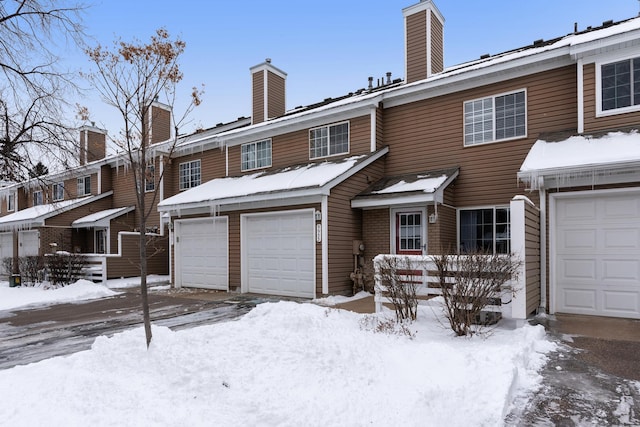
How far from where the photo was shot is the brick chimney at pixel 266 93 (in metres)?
17.0

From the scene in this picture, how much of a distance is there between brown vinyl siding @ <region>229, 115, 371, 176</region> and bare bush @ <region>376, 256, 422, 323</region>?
5742mm

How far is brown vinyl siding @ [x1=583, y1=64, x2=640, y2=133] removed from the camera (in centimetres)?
861

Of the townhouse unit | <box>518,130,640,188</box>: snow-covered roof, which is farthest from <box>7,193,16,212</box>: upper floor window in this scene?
<box>518,130,640,188</box>: snow-covered roof

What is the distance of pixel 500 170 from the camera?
10.4 m

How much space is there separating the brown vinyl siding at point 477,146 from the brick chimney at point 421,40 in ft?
5.15

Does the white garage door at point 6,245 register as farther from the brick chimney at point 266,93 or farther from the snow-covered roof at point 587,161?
the snow-covered roof at point 587,161

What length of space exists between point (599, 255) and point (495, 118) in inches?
167

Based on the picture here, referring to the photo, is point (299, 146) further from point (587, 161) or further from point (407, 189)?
point (587, 161)

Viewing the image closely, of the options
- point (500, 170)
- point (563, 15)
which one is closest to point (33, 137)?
point (500, 170)

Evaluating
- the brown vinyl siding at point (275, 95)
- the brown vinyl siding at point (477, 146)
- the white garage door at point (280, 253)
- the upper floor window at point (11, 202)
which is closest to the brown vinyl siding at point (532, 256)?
the brown vinyl siding at point (477, 146)

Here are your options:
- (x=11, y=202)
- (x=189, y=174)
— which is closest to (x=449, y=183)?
(x=189, y=174)

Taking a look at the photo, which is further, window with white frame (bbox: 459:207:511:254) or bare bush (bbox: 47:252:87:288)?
bare bush (bbox: 47:252:87:288)

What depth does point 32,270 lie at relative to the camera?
14930 mm

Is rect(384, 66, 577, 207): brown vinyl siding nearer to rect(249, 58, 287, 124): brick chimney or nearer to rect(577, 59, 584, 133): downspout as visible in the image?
rect(577, 59, 584, 133): downspout
